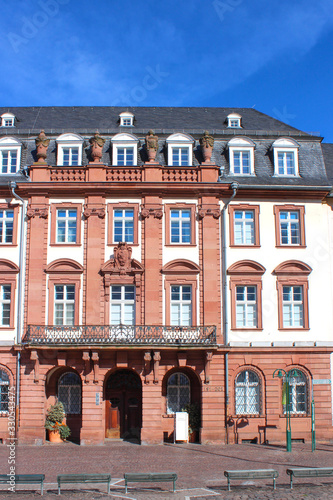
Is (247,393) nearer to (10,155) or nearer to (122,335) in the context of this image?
(122,335)

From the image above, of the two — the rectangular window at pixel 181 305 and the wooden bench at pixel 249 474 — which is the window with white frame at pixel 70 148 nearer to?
the rectangular window at pixel 181 305

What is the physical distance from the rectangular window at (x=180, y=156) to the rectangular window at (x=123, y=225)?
132 inches

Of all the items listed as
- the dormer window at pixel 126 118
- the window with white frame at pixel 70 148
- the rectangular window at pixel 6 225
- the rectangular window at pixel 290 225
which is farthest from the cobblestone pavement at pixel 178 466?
the dormer window at pixel 126 118

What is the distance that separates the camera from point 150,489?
1766cm

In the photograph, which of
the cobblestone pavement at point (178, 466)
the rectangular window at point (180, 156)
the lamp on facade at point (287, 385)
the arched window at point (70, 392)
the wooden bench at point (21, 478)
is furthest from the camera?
the rectangular window at point (180, 156)

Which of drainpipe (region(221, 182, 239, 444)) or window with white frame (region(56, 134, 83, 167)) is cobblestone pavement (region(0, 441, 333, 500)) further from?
window with white frame (region(56, 134, 83, 167))

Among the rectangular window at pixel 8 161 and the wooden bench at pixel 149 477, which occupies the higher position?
the rectangular window at pixel 8 161

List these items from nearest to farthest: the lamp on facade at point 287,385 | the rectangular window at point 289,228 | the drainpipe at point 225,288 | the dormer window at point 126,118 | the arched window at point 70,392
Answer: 1. the lamp on facade at point 287,385
2. the drainpipe at point 225,288
3. the arched window at point 70,392
4. the rectangular window at point 289,228
5. the dormer window at point 126,118

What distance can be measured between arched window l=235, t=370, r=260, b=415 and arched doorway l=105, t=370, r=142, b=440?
4.52m

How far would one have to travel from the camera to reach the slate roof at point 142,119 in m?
32.6

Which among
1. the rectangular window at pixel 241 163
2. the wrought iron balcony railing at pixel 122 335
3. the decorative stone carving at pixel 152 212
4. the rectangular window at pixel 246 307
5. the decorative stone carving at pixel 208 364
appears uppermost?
the rectangular window at pixel 241 163

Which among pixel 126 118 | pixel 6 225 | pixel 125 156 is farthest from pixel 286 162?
pixel 6 225

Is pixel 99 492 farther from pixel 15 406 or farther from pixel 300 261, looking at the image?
pixel 300 261

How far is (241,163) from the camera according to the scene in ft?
99.9
